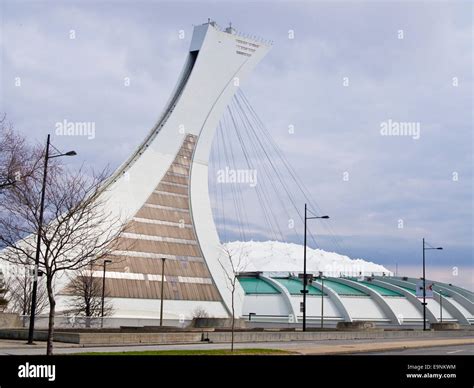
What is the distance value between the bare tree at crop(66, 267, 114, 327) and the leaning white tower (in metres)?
1.07

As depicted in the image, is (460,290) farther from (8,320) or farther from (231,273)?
(8,320)

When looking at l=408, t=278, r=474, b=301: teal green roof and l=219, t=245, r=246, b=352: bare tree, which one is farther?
l=408, t=278, r=474, b=301: teal green roof

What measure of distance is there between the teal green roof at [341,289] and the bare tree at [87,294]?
35.4 m

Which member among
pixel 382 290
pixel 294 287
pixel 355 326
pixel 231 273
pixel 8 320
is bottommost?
pixel 355 326

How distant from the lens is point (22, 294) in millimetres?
63438

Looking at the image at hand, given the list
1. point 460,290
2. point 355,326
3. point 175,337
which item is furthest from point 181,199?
point 460,290

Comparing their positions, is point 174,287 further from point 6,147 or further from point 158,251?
point 6,147

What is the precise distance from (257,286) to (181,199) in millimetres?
17571

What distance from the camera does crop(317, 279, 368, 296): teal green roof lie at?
86.7m

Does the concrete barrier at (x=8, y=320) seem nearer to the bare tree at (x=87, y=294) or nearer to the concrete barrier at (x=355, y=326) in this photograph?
the bare tree at (x=87, y=294)

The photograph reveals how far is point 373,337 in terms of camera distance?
48094mm

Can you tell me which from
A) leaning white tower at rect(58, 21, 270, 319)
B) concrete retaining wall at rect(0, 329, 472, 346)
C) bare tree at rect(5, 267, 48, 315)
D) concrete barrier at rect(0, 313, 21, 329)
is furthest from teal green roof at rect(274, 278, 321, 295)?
concrete barrier at rect(0, 313, 21, 329)

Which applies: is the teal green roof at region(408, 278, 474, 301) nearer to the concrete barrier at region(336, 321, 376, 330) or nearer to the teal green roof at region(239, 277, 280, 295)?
the teal green roof at region(239, 277, 280, 295)
